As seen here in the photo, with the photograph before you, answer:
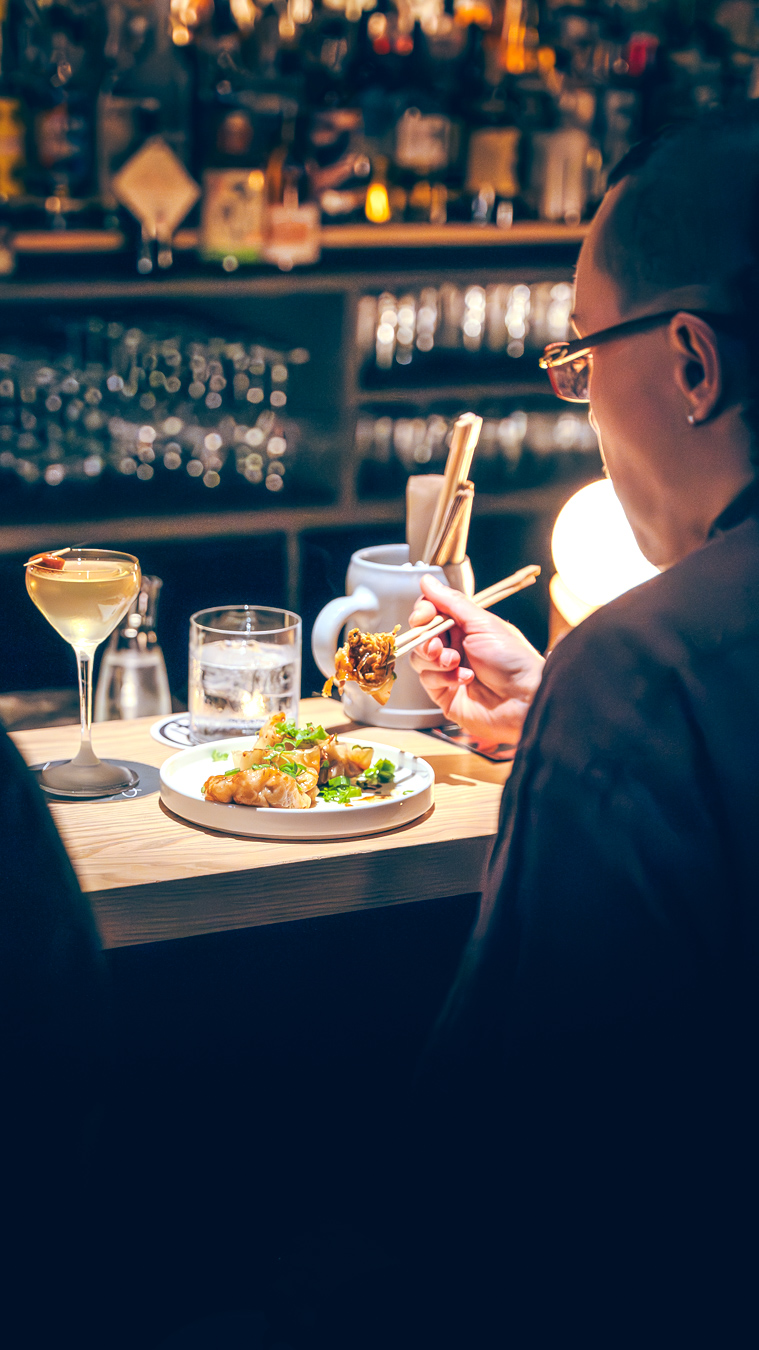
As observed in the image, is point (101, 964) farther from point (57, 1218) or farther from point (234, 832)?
point (234, 832)

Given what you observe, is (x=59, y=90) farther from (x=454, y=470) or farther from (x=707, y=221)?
(x=707, y=221)

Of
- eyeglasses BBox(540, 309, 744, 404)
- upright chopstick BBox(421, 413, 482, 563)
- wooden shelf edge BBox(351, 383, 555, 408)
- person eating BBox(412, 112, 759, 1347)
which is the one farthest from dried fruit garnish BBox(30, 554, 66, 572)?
wooden shelf edge BBox(351, 383, 555, 408)

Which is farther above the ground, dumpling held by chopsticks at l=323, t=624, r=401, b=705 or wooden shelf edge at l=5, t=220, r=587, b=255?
wooden shelf edge at l=5, t=220, r=587, b=255

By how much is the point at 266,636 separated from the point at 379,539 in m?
2.08

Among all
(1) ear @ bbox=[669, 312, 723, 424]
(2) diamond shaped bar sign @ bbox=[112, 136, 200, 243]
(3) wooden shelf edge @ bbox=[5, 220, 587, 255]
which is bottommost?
(1) ear @ bbox=[669, 312, 723, 424]

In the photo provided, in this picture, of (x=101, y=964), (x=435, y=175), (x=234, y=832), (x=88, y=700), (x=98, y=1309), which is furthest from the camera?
(x=435, y=175)

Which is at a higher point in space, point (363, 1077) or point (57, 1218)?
point (57, 1218)

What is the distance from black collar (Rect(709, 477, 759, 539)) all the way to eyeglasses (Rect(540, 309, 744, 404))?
100 mm

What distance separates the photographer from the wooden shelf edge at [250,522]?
9.68 ft

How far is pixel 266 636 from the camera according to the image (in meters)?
1.44

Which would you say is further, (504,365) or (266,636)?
(504,365)

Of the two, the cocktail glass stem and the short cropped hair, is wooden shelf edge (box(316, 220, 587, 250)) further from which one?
the short cropped hair

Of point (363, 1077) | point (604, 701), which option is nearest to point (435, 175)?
point (363, 1077)

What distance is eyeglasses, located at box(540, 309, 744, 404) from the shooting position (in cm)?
A: 82
